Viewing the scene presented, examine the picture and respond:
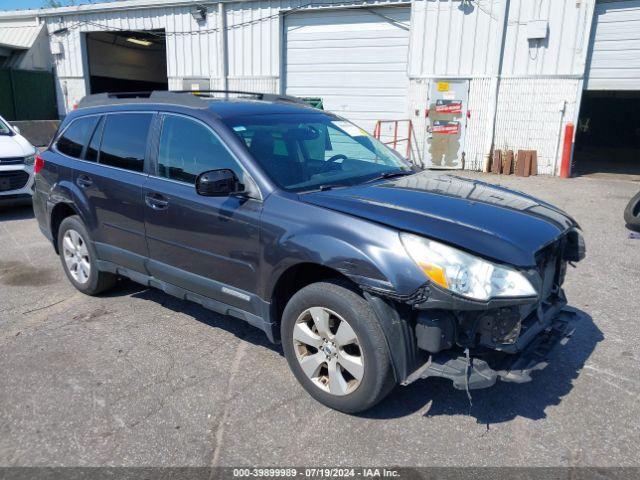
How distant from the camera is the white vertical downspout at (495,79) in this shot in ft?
44.2

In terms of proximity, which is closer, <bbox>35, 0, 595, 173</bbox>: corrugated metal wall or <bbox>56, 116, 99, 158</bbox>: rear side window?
<bbox>56, 116, 99, 158</bbox>: rear side window

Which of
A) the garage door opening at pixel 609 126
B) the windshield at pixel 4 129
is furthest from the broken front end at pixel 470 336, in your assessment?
the garage door opening at pixel 609 126

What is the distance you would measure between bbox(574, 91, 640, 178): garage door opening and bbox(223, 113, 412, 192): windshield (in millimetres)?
18226

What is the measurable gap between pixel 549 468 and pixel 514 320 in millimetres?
775

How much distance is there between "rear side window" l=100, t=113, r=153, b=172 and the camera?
4.20m

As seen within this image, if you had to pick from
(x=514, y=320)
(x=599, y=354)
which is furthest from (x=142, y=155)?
(x=599, y=354)

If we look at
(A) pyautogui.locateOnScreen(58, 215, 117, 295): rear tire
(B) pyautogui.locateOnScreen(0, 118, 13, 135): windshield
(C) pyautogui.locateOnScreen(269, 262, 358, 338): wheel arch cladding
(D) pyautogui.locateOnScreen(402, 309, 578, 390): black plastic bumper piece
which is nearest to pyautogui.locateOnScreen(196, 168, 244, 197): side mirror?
(C) pyautogui.locateOnScreen(269, 262, 358, 338): wheel arch cladding

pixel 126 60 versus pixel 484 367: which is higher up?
pixel 126 60

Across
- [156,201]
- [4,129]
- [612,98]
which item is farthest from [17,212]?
[612,98]

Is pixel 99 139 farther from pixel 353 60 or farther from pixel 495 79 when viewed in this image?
pixel 353 60

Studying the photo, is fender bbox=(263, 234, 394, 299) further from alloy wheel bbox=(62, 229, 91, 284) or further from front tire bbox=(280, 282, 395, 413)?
alloy wheel bbox=(62, 229, 91, 284)

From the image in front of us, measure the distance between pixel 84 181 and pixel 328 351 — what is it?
2884 mm

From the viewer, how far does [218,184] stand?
3271mm

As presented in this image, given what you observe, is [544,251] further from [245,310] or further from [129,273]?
[129,273]
